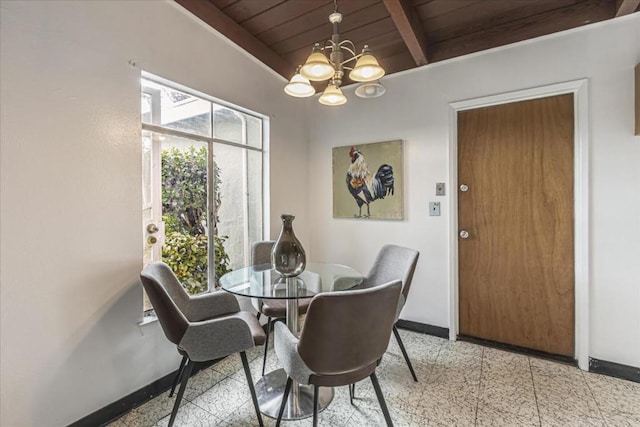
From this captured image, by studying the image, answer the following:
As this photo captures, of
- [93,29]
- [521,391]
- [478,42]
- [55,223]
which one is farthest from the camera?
[478,42]

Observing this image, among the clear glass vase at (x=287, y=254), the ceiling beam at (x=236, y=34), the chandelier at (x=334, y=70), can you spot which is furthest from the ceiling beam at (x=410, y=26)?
the clear glass vase at (x=287, y=254)

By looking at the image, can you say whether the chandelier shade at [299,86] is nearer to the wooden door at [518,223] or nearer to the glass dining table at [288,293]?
the glass dining table at [288,293]

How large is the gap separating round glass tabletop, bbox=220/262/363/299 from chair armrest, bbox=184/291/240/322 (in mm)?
184

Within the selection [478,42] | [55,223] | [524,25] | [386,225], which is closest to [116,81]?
[55,223]

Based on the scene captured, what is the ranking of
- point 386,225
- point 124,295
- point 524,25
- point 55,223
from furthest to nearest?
1. point 386,225
2. point 524,25
3. point 124,295
4. point 55,223

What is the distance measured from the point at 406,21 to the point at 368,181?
141cm

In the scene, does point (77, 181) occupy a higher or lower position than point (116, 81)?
lower

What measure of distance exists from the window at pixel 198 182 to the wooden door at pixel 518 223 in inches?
78.5

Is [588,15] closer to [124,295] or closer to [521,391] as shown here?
[521,391]

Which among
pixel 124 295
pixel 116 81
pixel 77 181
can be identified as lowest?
pixel 124 295

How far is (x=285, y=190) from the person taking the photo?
10.4 feet

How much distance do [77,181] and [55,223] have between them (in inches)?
9.6

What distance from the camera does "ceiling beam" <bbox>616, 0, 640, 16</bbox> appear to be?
193cm

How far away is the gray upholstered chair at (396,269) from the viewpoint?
2084 mm
